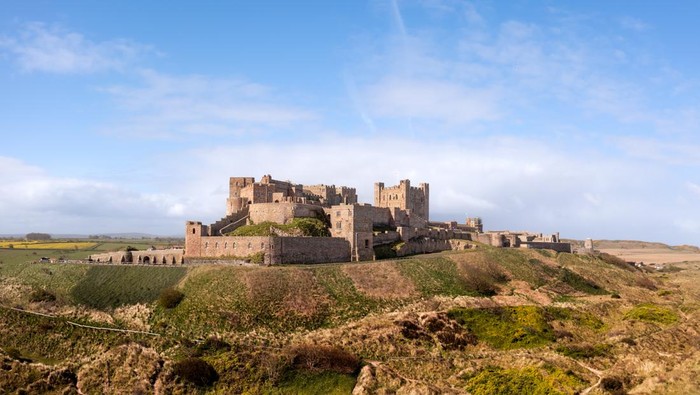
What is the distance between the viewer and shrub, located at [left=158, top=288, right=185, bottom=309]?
54.2 meters

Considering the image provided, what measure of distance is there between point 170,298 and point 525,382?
35466 mm

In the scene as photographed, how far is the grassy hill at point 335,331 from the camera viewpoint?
141ft

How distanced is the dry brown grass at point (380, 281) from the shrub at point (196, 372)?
2301 centimetres

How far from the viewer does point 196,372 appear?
42.8 metres

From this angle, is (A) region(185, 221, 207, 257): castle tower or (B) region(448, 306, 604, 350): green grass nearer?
(B) region(448, 306, 604, 350): green grass

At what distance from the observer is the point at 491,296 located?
68938 mm

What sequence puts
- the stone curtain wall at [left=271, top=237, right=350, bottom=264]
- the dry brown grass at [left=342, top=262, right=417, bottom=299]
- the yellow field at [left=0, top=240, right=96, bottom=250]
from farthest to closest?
the yellow field at [left=0, top=240, right=96, bottom=250] < the stone curtain wall at [left=271, top=237, right=350, bottom=264] < the dry brown grass at [left=342, top=262, right=417, bottom=299]

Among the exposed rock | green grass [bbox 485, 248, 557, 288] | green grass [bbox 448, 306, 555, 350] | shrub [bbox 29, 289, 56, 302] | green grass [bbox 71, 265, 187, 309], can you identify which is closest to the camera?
the exposed rock

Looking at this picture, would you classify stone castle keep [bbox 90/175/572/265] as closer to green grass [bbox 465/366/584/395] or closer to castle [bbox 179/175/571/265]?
castle [bbox 179/175/571/265]

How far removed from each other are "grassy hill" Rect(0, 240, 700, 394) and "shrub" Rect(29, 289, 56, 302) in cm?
29

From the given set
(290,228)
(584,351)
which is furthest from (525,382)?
(290,228)

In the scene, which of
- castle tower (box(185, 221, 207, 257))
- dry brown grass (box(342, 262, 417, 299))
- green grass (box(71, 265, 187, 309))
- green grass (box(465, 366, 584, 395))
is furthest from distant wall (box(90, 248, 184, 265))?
green grass (box(465, 366, 584, 395))

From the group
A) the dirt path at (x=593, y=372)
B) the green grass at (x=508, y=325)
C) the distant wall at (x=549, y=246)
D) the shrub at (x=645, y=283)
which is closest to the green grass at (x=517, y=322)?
the green grass at (x=508, y=325)

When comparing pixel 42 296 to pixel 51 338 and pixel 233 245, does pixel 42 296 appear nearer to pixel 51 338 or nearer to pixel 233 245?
pixel 51 338
